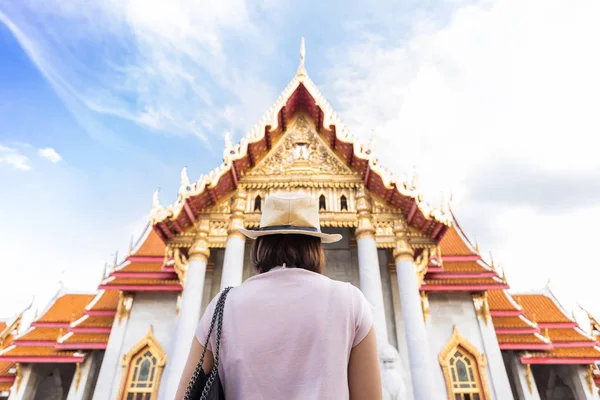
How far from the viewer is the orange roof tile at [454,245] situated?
962 cm

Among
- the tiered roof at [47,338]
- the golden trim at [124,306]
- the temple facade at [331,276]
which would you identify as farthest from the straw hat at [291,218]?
the tiered roof at [47,338]

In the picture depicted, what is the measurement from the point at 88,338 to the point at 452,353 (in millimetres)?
8775

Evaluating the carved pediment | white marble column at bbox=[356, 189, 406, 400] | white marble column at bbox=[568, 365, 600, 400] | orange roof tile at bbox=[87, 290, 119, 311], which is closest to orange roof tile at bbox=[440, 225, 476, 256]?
white marble column at bbox=[356, 189, 406, 400]

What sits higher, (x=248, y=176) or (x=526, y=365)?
(x=248, y=176)

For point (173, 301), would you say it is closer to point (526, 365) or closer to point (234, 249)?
point (234, 249)

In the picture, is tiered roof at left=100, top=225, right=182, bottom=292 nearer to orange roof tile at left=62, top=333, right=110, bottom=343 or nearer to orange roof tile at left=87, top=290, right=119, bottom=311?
orange roof tile at left=87, top=290, right=119, bottom=311

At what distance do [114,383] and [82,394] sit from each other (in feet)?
5.35

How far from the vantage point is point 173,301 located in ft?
30.0

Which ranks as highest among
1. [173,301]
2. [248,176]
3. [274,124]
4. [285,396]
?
[274,124]

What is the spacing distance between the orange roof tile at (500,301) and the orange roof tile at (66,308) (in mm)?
11577

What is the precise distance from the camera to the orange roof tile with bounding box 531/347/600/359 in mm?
9070

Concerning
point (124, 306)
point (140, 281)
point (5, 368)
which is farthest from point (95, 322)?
point (5, 368)

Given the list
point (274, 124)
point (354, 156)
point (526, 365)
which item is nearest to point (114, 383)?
point (274, 124)

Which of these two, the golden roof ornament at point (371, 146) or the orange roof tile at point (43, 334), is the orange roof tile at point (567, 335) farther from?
the orange roof tile at point (43, 334)
